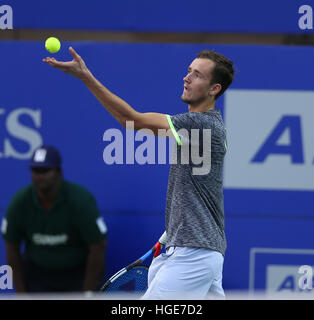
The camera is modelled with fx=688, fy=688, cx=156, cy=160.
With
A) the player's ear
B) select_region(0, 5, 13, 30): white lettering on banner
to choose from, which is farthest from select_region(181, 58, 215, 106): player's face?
select_region(0, 5, 13, 30): white lettering on banner

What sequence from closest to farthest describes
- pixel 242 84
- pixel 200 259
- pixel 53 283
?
pixel 200 259
pixel 53 283
pixel 242 84

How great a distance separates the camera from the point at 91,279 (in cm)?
347

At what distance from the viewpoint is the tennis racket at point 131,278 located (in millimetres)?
3557

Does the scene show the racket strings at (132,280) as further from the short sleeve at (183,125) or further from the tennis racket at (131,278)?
the short sleeve at (183,125)

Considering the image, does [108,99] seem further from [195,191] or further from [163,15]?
[163,15]

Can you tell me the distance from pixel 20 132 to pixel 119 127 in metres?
0.53

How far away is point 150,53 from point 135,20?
19 centimetres

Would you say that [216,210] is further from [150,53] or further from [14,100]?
[14,100]

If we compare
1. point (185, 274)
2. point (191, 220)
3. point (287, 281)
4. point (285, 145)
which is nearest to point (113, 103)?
point (191, 220)

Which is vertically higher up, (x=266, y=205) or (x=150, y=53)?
(x=150, y=53)

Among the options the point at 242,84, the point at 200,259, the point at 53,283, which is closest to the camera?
the point at 200,259

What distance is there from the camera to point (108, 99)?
2.76 metres
